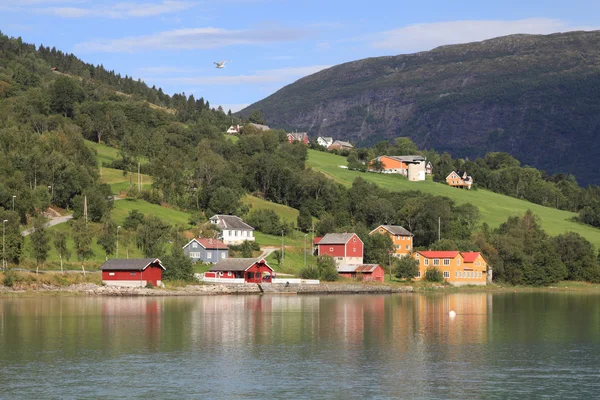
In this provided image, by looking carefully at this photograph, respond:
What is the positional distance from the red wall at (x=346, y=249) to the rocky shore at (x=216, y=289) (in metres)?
12.1

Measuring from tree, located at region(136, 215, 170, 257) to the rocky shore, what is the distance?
788cm

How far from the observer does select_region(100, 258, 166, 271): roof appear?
8925 centimetres

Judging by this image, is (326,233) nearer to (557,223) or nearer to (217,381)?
(557,223)

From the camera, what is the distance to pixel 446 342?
5362cm

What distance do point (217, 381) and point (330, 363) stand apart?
24.0ft

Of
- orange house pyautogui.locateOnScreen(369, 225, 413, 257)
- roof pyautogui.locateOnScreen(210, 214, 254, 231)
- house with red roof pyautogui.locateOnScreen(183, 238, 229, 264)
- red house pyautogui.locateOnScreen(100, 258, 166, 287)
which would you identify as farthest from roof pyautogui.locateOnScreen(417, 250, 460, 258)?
red house pyautogui.locateOnScreen(100, 258, 166, 287)

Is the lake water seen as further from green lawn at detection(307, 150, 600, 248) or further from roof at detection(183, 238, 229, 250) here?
green lawn at detection(307, 150, 600, 248)

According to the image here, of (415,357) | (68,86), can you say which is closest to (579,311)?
(415,357)

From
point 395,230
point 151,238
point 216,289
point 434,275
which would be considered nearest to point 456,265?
point 434,275

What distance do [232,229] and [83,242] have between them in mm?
31066

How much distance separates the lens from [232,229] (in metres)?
120

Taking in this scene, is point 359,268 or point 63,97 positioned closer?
point 359,268

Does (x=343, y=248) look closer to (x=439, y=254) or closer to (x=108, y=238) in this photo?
(x=439, y=254)

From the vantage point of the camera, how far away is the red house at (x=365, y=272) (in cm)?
11131
